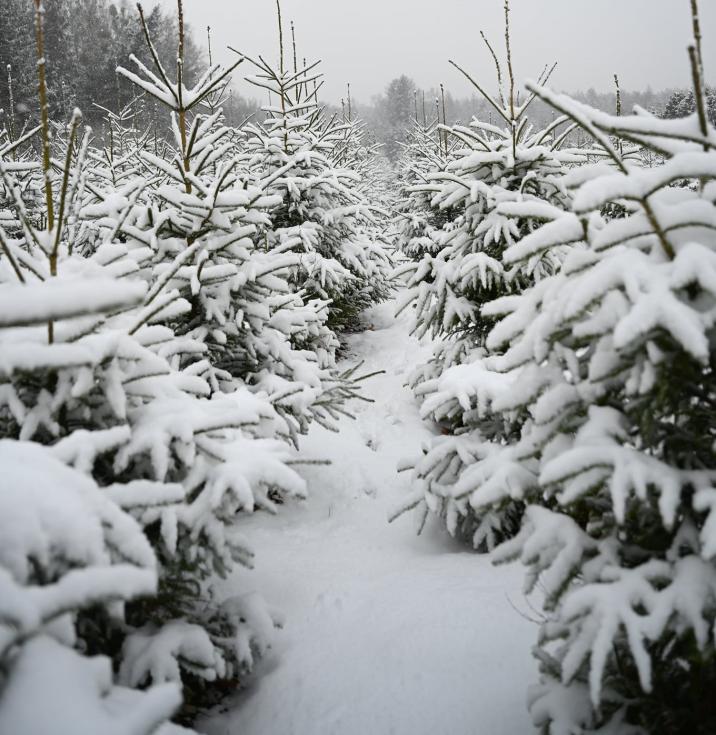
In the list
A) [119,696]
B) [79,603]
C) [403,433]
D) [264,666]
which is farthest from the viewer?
[403,433]

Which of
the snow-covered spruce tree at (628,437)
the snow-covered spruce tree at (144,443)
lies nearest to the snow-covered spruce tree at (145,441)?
the snow-covered spruce tree at (144,443)

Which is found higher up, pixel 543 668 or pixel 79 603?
pixel 79 603

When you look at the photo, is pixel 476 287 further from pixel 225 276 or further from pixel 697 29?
pixel 697 29

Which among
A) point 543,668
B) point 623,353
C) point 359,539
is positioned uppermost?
point 623,353

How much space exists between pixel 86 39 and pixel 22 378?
44673mm

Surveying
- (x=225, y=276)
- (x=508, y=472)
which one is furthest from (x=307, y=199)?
(x=508, y=472)

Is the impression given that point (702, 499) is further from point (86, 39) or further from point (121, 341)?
point (86, 39)

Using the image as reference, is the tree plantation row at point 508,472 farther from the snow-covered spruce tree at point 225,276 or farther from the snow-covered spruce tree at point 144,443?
the snow-covered spruce tree at point 225,276

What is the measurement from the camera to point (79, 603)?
1.19m

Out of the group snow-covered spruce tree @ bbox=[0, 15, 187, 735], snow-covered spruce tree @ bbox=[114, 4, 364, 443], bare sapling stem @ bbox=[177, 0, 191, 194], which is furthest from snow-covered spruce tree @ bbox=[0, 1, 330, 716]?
bare sapling stem @ bbox=[177, 0, 191, 194]

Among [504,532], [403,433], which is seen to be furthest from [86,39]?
[504,532]

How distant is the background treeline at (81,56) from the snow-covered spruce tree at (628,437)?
20224 millimetres

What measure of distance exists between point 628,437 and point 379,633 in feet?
6.61

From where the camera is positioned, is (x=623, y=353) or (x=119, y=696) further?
(x=623, y=353)
